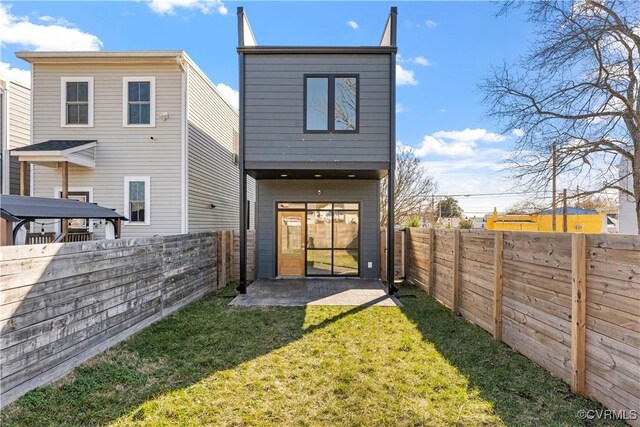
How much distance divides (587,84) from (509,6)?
2704mm

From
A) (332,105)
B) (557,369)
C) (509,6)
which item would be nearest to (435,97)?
(509,6)

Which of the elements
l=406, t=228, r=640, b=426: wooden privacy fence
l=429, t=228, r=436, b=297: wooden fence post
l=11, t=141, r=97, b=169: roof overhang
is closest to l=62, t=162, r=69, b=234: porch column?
l=11, t=141, r=97, b=169: roof overhang

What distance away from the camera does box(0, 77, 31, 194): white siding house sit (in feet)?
33.4

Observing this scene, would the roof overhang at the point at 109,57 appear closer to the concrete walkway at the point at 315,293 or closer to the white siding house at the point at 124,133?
the white siding house at the point at 124,133

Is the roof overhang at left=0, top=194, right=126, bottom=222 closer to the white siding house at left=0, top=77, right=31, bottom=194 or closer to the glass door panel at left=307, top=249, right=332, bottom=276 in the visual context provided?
the glass door panel at left=307, top=249, right=332, bottom=276

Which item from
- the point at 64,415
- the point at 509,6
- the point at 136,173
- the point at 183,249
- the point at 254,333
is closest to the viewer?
the point at 64,415

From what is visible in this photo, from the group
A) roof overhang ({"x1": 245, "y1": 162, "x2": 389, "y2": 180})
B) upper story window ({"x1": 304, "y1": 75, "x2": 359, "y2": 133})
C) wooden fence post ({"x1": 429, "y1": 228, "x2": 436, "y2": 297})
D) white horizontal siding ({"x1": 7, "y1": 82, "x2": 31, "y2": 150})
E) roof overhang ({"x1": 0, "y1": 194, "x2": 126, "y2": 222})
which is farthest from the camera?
white horizontal siding ({"x1": 7, "y1": 82, "x2": 31, "y2": 150})

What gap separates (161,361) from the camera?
4.03 m

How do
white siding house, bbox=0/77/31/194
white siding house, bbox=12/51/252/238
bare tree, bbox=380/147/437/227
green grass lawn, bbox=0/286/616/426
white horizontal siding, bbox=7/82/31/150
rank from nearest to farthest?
green grass lawn, bbox=0/286/616/426, white siding house, bbox=12/51/252/238, white siding house, bbox=0/77/31/194, white horizontal siding, bbox=7/82/31/150, bare tree, bbox=380/147/437/227

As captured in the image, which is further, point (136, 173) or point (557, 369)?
point (136, 173)

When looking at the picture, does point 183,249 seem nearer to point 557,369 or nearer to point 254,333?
point 254,333

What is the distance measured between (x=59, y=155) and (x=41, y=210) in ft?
12.5

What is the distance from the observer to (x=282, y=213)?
32.7 ft

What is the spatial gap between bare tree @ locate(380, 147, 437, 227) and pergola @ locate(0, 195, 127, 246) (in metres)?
15.2
